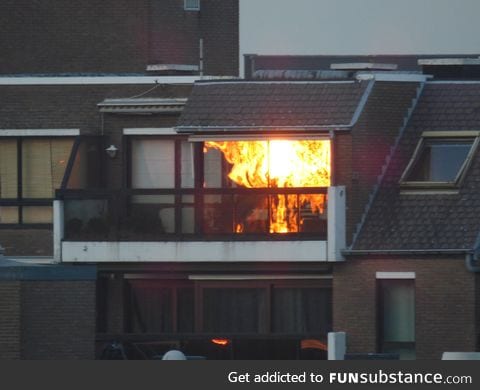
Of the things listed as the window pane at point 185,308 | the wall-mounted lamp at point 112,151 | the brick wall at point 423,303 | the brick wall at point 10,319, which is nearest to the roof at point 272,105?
the wall-mounted lamp at point 112,151

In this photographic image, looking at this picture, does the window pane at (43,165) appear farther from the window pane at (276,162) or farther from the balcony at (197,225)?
the window pane at (276,162)

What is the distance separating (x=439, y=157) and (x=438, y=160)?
0.29 ft

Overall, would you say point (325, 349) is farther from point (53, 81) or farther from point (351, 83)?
point (53, 81)

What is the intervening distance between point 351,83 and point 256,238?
3545mm

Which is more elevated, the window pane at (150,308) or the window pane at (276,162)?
the window pane at (276,162)

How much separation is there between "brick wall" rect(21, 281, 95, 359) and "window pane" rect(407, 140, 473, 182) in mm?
7097

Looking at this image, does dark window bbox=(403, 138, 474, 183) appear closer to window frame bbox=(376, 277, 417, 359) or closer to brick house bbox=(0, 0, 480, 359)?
brick house bbox=(0, 0, 480, 359)

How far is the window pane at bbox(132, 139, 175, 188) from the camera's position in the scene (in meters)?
47.1

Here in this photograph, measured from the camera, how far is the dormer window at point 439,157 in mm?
44938

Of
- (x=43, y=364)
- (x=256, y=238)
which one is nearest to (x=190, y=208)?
(x=256, y=238)

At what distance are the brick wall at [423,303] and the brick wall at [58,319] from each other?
5043mm

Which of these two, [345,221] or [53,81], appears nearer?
[345,221]

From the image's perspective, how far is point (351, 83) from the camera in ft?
149

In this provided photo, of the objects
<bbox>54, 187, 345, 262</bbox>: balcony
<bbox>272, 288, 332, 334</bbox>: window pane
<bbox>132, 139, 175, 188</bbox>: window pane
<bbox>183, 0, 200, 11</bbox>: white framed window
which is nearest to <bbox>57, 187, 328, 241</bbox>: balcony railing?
<bbox>54, 187, 345, 262</bbox>: balcony
